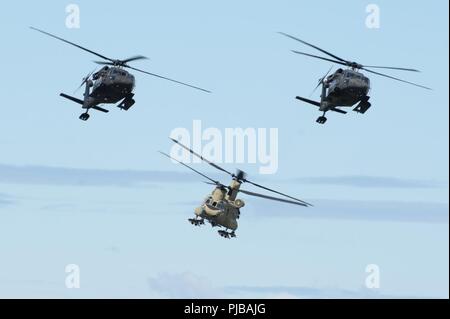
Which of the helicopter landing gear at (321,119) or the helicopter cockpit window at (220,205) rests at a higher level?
the helicopter landing gear at (321,119)

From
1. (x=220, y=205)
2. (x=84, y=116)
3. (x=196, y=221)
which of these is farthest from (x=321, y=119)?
(x=84, y=116)

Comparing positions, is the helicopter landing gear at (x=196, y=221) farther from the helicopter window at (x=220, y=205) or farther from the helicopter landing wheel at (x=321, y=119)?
the helicopter landing wheel at (x=321, y=119)

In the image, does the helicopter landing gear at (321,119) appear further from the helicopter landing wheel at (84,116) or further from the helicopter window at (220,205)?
the helicopter landing wheel at (84,116)

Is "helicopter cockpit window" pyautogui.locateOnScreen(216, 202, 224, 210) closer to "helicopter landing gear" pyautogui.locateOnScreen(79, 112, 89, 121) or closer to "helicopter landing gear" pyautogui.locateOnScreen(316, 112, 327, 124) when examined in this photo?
"helicopter landing gear" pyautogui.locateOnScreen(316, 112, 327, 124)

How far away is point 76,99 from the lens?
165875 millimetres

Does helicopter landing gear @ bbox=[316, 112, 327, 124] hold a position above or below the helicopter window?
above

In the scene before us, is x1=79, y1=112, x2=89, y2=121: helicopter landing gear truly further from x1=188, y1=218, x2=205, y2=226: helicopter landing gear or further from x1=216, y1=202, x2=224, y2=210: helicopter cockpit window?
x1=216, y1=202, x2=224, y2=210: helicopter cockpit window

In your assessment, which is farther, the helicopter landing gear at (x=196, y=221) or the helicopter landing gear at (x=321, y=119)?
the helicopter landing gear at (x=321, y=119)

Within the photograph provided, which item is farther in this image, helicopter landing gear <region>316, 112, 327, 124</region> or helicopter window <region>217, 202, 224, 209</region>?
helicopter landing gear <region>316, 112, 327, 124</region>

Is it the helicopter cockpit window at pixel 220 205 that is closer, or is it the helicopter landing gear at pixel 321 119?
the helicopter cockpit window at pixel 220 205

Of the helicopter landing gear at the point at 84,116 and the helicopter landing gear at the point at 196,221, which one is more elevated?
the helicopter landing gear at the point at 84,116
